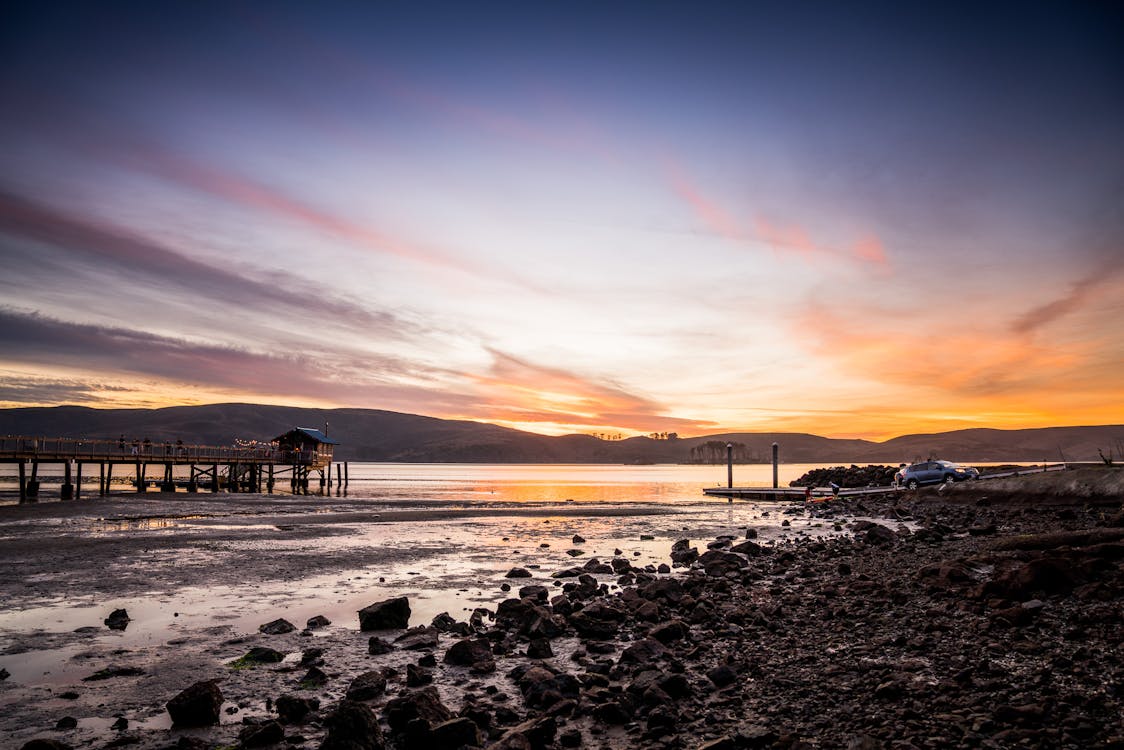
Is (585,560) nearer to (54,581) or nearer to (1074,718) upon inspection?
(54,581)

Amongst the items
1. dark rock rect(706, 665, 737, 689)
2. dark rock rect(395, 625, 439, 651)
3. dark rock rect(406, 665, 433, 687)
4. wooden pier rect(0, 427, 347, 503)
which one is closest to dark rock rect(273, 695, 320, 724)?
dark rock rect(406, 665, 433, 687)

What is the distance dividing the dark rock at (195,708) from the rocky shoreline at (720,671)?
1.0 inches

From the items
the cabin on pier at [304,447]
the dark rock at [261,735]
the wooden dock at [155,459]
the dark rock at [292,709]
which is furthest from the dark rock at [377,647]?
the cabin on pier at [304,447]

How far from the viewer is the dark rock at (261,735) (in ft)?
25.6

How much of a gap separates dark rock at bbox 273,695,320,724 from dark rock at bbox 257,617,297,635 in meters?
4.80

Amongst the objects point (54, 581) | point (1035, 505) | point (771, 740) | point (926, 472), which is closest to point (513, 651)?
point (771, 740)

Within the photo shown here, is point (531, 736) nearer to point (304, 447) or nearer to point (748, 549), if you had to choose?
point (748, 549)

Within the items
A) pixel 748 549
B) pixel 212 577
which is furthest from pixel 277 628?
pixel 748 549

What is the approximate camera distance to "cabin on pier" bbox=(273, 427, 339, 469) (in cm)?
8669

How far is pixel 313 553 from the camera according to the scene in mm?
25594

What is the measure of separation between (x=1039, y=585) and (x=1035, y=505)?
28.7m

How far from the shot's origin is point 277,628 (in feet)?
43.4

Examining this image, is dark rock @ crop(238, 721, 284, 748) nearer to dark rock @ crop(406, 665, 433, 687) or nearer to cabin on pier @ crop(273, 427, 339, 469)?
dark rock @ crop(406, 665, 433, 687)

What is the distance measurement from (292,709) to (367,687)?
1149mm
